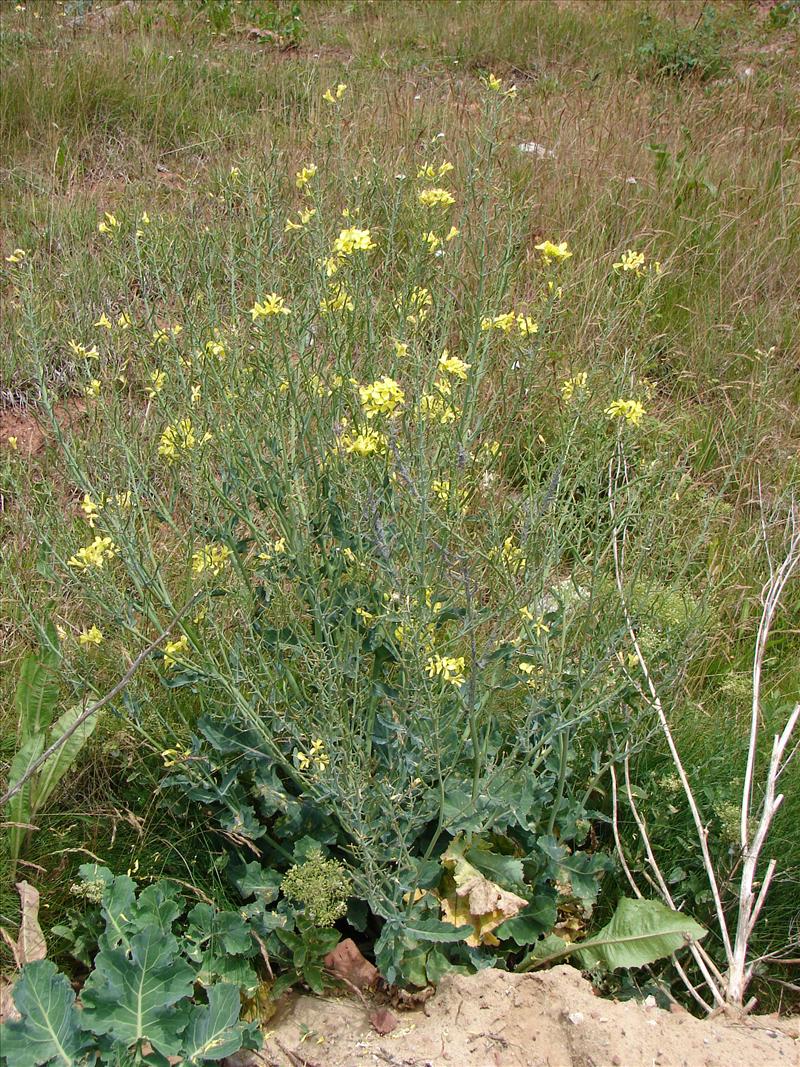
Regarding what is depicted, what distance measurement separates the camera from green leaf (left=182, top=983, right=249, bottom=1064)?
1.82 m

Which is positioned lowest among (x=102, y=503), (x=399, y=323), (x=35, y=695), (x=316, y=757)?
(x=35, y=695)

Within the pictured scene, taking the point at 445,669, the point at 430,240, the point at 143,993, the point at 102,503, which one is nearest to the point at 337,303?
the point at 430,240

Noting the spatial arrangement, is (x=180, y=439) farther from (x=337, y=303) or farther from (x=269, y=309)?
(x=337, y=303)

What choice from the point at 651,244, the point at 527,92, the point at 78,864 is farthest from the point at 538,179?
the point at 78,864

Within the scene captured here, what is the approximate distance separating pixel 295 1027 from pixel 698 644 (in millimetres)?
1351

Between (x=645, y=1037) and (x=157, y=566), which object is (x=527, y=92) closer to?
(x=157, y=566)

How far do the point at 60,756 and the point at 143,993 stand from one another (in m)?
0.77

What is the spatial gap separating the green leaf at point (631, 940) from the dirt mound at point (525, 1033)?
0.11 m

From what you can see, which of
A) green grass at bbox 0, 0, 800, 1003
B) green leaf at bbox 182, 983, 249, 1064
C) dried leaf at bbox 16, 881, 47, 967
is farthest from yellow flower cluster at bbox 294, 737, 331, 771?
dried leaf at bbox 16, 881, 47, 967

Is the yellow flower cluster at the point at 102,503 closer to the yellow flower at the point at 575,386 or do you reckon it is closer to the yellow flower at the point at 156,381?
the yellow flower at the point at 156,381

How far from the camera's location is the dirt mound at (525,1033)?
1901mm

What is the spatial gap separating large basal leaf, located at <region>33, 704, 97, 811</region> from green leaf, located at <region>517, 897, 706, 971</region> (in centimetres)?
128

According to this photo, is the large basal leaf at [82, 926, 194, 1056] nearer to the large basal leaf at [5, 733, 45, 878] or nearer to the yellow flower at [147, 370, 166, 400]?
the large basal leaf at [5, 733, 45, 878]

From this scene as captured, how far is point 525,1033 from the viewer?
1970mm
